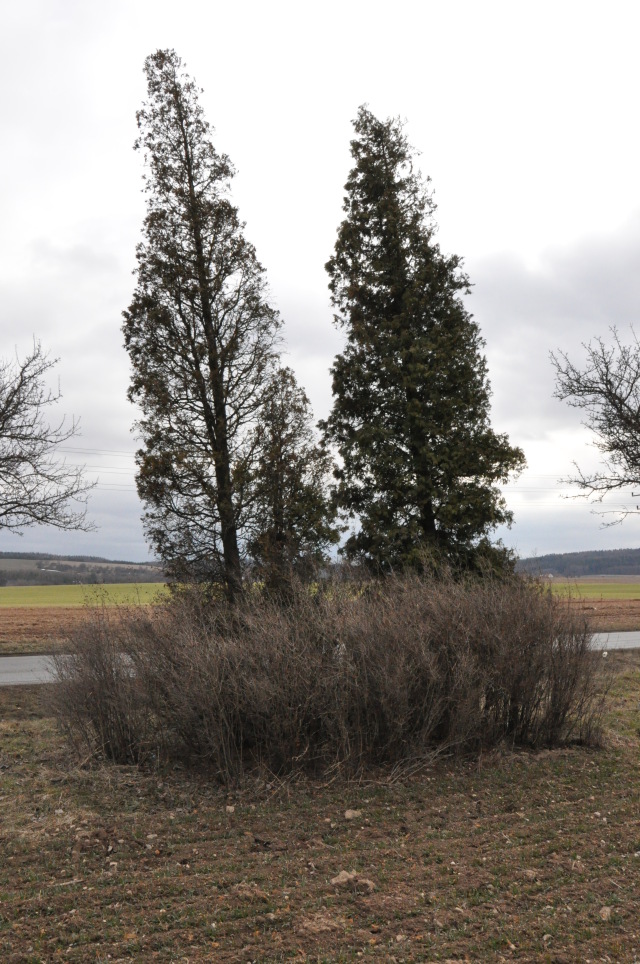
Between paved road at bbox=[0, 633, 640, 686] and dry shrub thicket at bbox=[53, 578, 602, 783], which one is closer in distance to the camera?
dry shrub thicket at bbox=[53, 578, 602, 783]

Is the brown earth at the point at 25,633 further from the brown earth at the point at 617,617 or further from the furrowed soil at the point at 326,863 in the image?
the brown earth at the point at 617,617

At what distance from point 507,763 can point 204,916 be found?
4517mm

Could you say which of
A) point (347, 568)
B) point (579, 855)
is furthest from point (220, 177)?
point (579, 855)

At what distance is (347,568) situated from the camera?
1020cm

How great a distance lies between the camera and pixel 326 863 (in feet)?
18.3

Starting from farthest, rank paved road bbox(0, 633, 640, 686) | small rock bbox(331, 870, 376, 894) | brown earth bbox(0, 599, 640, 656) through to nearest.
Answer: paved road bbox(0, 633, 640, 686), brown earth bbox(0, 599, 640, 656), small rock bbox(331, 870, 376, 894)

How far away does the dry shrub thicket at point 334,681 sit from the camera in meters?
7.49

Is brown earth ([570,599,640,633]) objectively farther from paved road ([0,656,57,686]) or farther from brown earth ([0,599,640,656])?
paved road ([0,656,57,686])

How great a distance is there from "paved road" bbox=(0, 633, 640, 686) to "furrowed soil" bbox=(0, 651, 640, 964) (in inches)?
124

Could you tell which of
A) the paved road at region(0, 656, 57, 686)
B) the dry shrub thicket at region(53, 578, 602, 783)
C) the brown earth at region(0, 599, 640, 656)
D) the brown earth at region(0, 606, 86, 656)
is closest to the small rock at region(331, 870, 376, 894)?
the dry shrub thicket at region(53, 578, 602, 783)

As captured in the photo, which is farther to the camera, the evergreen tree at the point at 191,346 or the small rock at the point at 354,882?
the evergreen tree at the point at 191,346

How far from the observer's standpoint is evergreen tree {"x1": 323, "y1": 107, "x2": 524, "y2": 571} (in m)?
17.6

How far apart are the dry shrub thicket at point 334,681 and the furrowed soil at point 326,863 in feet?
1.09

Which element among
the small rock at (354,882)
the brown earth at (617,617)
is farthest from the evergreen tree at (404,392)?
the small rock at (354,882)
